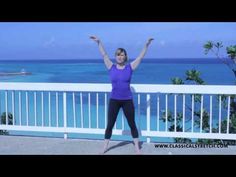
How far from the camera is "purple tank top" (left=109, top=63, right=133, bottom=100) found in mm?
5605

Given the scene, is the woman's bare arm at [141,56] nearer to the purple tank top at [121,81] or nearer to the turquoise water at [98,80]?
the purple tank top at [121,81]

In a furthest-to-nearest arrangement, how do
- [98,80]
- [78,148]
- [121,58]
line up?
[98,80], [78,148], [121,58]

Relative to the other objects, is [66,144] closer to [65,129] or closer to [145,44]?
[65,129]

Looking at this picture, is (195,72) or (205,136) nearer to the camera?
(205,136)

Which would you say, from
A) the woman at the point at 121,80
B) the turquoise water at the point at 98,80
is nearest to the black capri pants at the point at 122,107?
the woman at the point at 121,80

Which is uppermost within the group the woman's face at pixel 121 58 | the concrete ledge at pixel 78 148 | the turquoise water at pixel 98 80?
the woman's face at pixel 121 58

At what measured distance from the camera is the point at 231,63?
10.1 metres

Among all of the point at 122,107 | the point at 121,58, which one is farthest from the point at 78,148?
the point at 121,58

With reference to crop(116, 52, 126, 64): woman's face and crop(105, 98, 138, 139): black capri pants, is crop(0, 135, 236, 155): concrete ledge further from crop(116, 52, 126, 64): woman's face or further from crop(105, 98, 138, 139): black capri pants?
crop(116, 52, 126, 64): woman's face

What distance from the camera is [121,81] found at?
561cm

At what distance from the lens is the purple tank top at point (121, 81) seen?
561 cm

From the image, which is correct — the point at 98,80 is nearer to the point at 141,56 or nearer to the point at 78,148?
the point at 78,148
